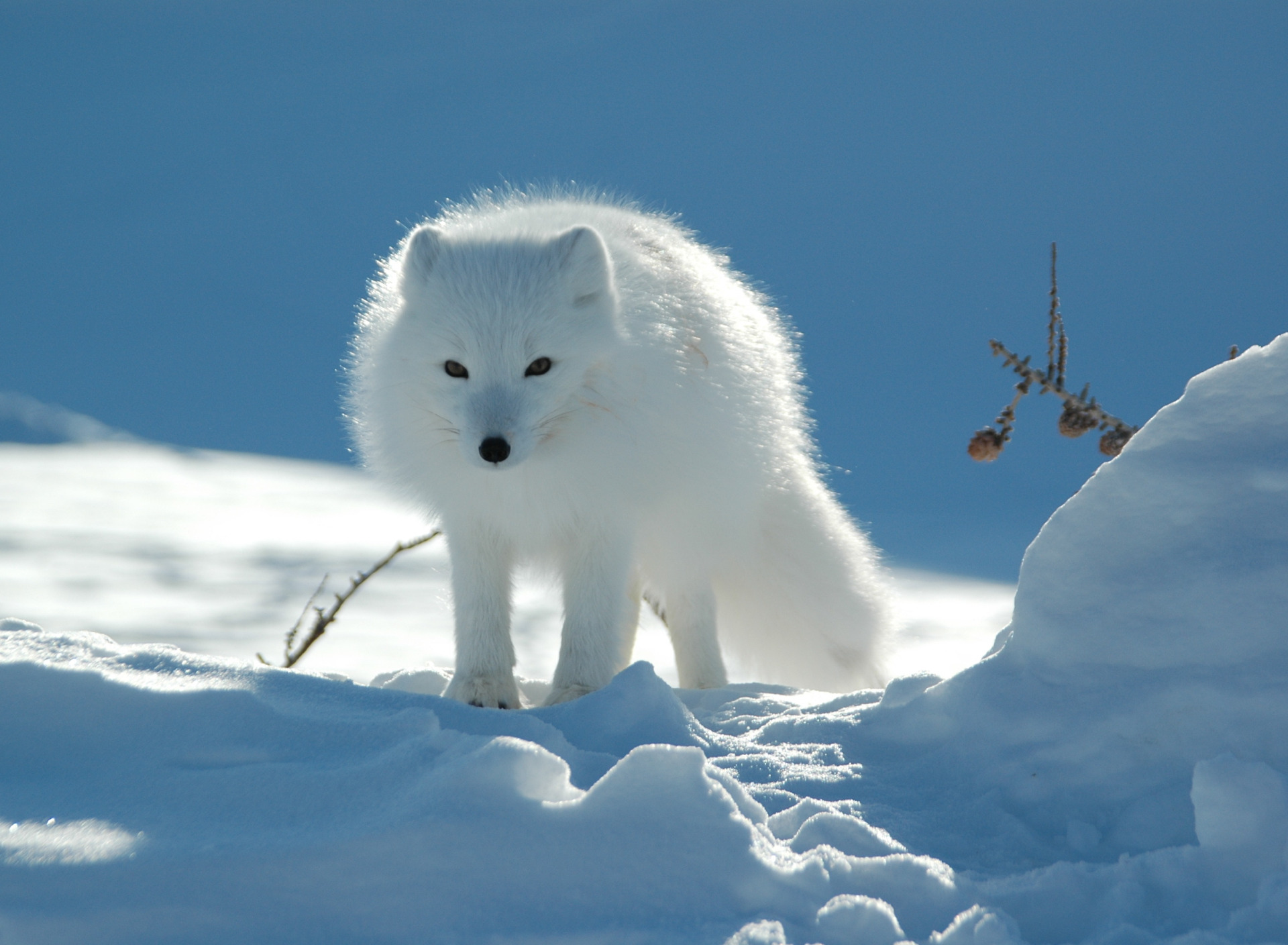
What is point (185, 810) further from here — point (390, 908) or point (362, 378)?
point (362, 378)

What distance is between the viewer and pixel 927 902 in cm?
168

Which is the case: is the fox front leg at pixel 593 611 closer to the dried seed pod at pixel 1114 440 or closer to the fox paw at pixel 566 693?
the fox paw at pixel 566 693

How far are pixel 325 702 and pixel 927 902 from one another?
1.37 metres

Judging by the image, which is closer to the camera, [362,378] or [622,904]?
[622,904]

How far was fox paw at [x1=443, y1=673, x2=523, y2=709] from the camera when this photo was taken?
3.23 m

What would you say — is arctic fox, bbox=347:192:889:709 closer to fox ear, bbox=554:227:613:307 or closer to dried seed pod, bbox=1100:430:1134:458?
fox ear, bbox=554:227:613:307

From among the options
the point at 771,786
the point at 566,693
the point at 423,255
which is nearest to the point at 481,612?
the point at 566,693

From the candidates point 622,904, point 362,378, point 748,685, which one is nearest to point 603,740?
point 622,904

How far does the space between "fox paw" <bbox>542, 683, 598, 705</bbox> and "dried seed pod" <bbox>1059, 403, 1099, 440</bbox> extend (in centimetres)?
160

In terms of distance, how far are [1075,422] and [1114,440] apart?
20 centimetres

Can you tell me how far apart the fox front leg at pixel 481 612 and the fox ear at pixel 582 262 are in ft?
2.90

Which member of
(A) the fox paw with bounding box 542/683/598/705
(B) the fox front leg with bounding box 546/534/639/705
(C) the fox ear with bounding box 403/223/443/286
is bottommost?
(A) the fox paw with bounding box 542/683/598/705

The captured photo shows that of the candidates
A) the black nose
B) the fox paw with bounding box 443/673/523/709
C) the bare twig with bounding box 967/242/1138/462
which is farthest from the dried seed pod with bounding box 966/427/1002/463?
the fox paw with bounding box 443/673/523/709

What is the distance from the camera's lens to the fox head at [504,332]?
283 centimetres
